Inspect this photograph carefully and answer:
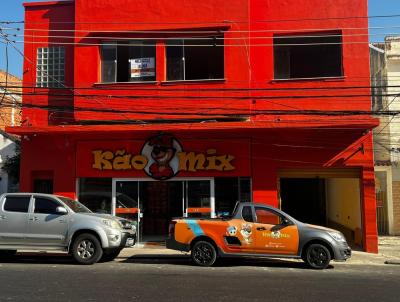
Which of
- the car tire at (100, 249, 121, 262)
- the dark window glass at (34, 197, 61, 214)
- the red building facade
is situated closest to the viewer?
the dark window glass at (34, 197, 61, 214)

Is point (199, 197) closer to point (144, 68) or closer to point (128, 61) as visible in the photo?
point (144, 68)

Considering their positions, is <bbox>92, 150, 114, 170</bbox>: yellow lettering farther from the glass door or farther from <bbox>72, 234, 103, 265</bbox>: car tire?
<bbox>72, 234, 103, 265</bbox>: car tire

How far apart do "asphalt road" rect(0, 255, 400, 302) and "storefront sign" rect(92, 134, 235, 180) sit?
4.77 meters

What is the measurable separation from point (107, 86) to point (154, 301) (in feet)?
38.2

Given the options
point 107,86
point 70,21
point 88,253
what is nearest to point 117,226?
point 88,253

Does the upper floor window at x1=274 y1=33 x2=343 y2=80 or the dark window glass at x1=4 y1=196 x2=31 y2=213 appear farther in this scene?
the upper floor window at x1=274 y1=33 x2=343 y2=80

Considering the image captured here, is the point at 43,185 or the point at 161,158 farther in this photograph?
the point at 43,185

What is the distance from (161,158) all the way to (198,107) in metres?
2.28

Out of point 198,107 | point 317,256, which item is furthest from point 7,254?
point 317,256

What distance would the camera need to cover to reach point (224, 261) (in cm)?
1359

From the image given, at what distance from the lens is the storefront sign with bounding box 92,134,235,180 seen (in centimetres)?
1769

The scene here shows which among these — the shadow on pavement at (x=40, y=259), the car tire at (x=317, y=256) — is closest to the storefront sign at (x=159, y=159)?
the shadow on pavement at (x=40, y=259)

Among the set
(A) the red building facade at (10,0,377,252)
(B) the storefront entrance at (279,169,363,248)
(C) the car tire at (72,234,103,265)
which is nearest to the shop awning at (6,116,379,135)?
(A) the red building facade at (10,0,377,252)

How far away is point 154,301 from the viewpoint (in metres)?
8.03
